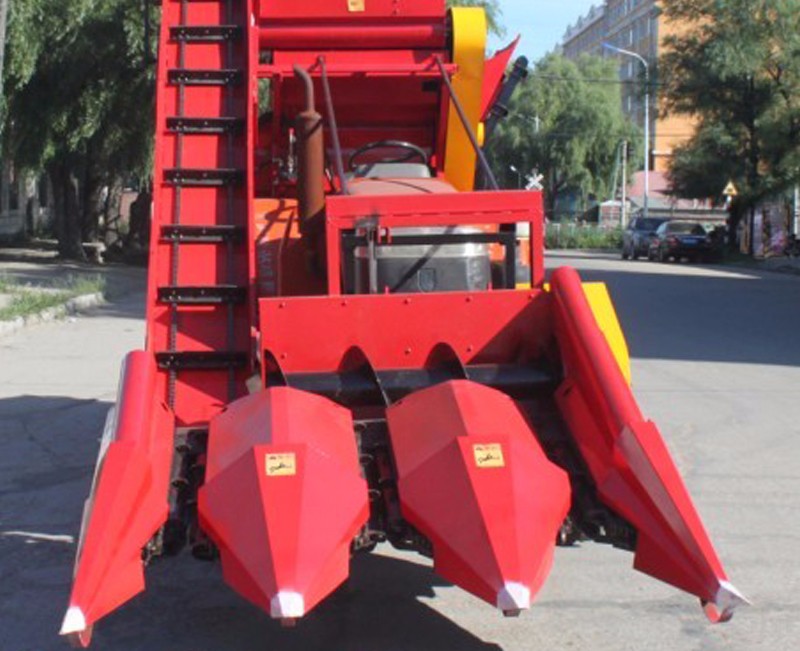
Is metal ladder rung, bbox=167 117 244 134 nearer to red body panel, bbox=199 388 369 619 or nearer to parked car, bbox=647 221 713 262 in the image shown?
red body panel, bbox=199 388 369 619

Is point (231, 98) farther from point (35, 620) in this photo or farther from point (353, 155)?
point (35, 620)

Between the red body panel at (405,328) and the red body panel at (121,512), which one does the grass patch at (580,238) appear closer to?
the red body panel at (405,328)

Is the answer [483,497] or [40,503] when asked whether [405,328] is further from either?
[40,503]

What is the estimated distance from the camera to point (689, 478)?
28.3ft

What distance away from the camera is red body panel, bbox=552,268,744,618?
4445 millimetres

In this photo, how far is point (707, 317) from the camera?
20.8 metres

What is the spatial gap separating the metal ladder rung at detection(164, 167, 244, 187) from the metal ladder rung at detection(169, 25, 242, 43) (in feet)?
3.65

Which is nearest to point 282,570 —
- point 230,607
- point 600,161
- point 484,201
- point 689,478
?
point 230,607

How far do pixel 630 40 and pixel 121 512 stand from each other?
11989 cm

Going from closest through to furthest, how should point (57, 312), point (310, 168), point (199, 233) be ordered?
point (310, 168) < point (199, 233) < point (57, 312)

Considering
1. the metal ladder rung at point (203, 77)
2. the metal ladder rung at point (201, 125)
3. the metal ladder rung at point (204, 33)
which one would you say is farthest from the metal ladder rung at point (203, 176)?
the metal ladder rung at point (204, 33)

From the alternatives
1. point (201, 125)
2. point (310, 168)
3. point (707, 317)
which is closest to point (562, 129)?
point (707, 317)

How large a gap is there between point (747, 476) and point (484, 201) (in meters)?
3.75

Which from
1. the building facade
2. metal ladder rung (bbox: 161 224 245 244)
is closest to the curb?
metal ladder rung (bbox: 161 224 245 244)
